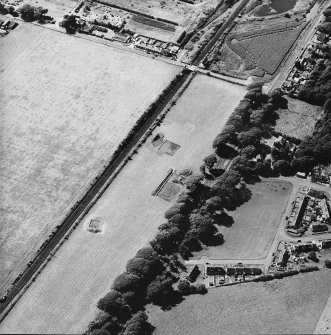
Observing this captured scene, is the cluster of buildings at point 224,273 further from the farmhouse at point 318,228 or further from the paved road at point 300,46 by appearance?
the paved road at point 300,46

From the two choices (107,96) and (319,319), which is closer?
(319,319)

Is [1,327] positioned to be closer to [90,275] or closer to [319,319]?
[90,275]

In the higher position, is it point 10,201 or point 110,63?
point 110,63

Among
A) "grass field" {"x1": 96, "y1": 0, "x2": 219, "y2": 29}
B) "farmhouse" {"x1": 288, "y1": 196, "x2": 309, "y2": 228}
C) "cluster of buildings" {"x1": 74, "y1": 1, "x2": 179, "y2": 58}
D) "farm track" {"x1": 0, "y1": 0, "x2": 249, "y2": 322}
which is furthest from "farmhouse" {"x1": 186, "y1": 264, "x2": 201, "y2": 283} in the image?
"grass field" {"x1": 96, "y1": 0, "x2": 219, "y2": 29}

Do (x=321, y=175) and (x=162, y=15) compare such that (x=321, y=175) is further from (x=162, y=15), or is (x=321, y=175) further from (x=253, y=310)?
(x=162, y=15)

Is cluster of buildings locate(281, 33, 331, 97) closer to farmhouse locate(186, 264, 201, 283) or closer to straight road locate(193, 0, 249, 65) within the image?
straight road locate(193, 0, 249, 65)

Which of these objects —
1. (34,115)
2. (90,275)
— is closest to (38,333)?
(90,275)
